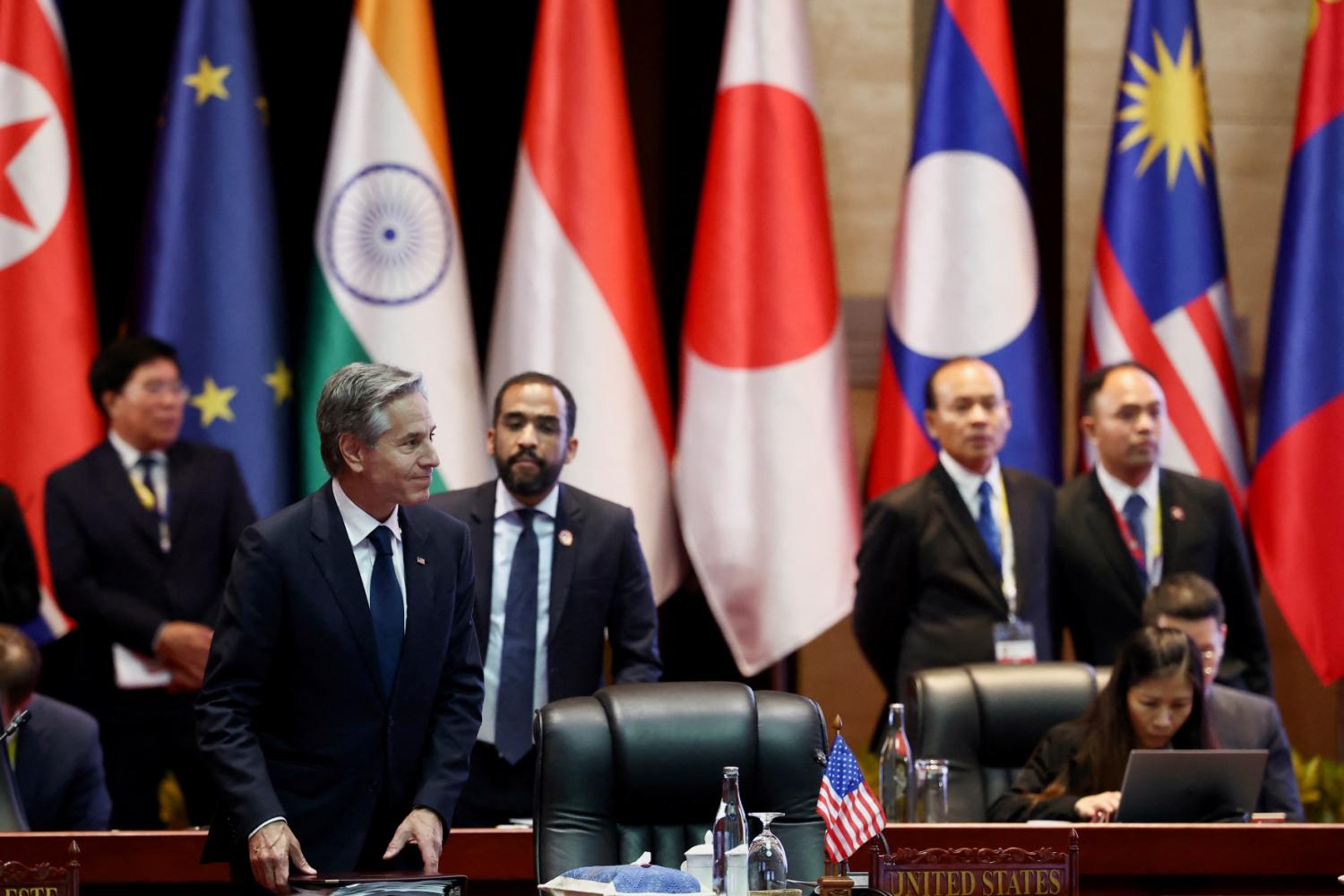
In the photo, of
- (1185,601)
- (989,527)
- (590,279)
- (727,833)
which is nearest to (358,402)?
(727,833)

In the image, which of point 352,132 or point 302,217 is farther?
point 302,217

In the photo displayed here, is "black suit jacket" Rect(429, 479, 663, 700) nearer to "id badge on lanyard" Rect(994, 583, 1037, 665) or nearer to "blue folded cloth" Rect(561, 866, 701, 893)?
"id badge on lanyard" Rect(994, 583, 1037, 665)

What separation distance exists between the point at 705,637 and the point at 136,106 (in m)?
2.79

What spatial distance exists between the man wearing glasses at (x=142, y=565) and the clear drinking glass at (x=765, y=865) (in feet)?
9.58

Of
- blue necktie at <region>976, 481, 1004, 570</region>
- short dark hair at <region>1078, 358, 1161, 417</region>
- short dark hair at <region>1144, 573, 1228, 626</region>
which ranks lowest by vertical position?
short dark hair at <region>1144, 573, 1228, 626</region>

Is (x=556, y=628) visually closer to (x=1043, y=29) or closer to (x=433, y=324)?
(x=433, y=324)

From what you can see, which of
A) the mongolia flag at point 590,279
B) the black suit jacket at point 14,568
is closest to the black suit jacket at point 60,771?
the black suit jacket at point 14,568

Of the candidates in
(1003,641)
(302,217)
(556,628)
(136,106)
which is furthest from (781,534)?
(136,106)

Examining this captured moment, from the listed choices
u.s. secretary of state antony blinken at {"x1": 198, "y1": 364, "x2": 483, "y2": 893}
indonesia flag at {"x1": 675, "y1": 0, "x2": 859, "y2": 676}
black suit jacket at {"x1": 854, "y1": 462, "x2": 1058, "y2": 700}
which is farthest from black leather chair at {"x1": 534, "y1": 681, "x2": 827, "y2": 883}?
indonesia flag at {"x1": 675, "y1": 0, "x2": 859, "y2": 676}

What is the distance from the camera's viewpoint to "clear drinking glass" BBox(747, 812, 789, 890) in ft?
9.11

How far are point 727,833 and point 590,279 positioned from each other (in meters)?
3.55

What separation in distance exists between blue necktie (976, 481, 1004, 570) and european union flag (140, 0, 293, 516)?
2296 millimetres

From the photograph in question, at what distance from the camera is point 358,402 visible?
3.08m

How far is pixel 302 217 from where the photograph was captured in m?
6.76
